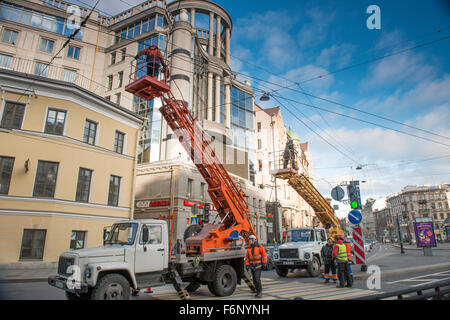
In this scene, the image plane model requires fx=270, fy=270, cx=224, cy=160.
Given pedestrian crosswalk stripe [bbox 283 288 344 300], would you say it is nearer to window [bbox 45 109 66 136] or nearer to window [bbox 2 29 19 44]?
window [bbox 45 109 66 136]

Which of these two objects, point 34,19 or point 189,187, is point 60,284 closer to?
point 189,187

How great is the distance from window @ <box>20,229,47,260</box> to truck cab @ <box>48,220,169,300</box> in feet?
34.7

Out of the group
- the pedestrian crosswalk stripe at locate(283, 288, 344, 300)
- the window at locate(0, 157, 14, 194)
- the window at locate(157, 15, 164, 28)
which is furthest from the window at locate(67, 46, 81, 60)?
the pedestrian crosswalk stripe at locate(283, 288, 344, 300)

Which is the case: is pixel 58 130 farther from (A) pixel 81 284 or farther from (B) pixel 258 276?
(B) pixel 258 276

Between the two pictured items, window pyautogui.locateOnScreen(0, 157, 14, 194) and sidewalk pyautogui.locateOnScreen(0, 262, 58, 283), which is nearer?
sidewalk pyautogui.locateOnScreen(0, 262, 58, 283)

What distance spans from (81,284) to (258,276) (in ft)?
16.2

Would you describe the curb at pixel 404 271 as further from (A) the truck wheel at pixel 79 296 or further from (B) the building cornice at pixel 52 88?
(B) the building cornice at pixel 52 88

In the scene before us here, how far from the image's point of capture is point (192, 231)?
33.9 ft

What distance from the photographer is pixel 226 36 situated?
3709cm

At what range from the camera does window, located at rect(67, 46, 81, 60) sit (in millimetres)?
32531

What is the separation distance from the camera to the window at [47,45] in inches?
1232

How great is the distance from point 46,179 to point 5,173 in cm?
196

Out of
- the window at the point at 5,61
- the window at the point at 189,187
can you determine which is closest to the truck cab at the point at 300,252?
the window at the point at 189,187
